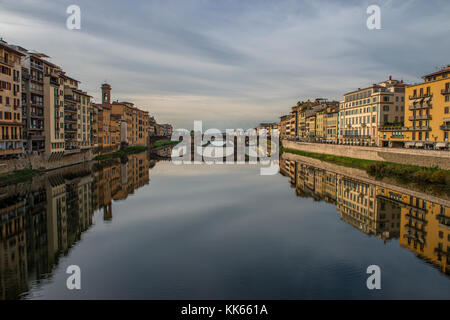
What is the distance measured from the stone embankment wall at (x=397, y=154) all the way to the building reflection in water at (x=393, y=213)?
562 cm

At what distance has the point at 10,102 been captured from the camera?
31.8 m

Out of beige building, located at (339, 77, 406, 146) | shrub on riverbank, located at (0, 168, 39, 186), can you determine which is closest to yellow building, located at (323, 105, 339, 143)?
beige building, located at (339, 77, 406, 146)

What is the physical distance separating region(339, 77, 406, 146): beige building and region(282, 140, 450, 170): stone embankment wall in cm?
420

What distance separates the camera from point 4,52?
1209 inches

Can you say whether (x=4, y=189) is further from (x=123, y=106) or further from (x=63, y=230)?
(x=123, y=106)

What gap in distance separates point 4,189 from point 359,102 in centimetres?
5445

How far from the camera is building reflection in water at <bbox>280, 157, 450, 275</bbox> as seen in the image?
1606 cm

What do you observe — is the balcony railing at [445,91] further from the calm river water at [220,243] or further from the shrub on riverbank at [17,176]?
the shrub on riverbank at [17,176]

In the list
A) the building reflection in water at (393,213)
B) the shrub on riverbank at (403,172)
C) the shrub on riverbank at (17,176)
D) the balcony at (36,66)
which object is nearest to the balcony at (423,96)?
the shrub on riverbank at (403,172)

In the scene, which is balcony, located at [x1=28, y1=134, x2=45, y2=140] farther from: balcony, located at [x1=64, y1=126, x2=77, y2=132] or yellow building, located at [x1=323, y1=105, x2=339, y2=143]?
yellow building, located at [x1=323, y1=105, x2=339, y2=143]

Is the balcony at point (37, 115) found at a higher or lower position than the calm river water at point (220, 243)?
higher

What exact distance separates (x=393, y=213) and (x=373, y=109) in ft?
120

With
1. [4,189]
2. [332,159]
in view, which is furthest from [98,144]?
[332,159]

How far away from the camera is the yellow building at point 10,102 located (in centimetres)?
3026
